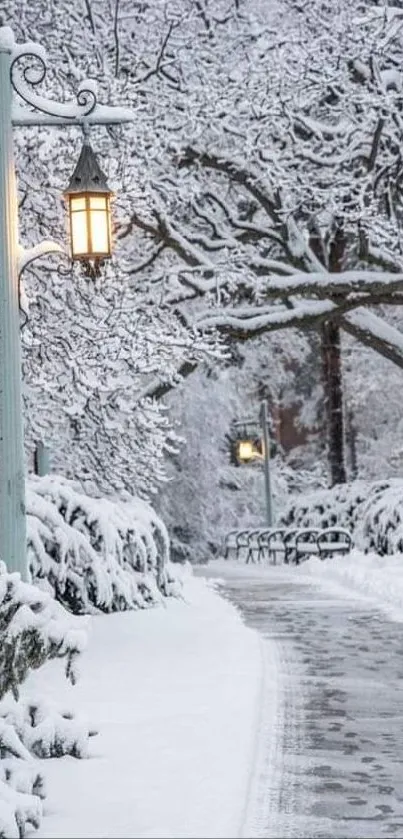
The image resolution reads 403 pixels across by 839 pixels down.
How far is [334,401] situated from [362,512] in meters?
9.98

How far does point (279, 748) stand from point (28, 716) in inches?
65.3

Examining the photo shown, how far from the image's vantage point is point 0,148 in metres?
10.6

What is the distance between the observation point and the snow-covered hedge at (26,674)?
7.21 meters

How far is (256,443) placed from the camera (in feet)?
181

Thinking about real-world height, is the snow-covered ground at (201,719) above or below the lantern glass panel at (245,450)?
below

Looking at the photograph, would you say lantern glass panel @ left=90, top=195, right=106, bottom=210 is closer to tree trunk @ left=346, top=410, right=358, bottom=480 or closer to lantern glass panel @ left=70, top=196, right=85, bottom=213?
lantern glass panel @ left=70, top=196, right=85, bottom=213

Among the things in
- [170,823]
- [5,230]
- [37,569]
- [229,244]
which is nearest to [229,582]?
[229,244]

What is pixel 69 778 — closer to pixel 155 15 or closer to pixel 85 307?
pixel 85 307

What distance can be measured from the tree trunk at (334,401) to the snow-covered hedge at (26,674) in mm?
29835

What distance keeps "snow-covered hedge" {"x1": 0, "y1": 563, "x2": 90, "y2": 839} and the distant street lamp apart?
29.4 m

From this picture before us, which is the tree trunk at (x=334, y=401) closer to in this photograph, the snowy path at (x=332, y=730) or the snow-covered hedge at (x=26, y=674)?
the snowy path at (x=332, y=730)

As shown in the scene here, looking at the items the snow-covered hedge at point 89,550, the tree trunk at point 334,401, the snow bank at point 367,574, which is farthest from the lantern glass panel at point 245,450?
the snow-covered hedge at point 89,550

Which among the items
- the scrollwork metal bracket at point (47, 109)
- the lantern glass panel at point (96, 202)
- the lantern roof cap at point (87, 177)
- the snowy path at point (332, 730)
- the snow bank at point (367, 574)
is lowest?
the snowy path at point (332, 730)

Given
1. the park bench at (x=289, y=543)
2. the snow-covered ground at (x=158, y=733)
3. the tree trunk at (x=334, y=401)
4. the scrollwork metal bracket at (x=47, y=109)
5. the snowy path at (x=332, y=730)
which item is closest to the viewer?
the snow-covered ground at (x=158, y=733)
